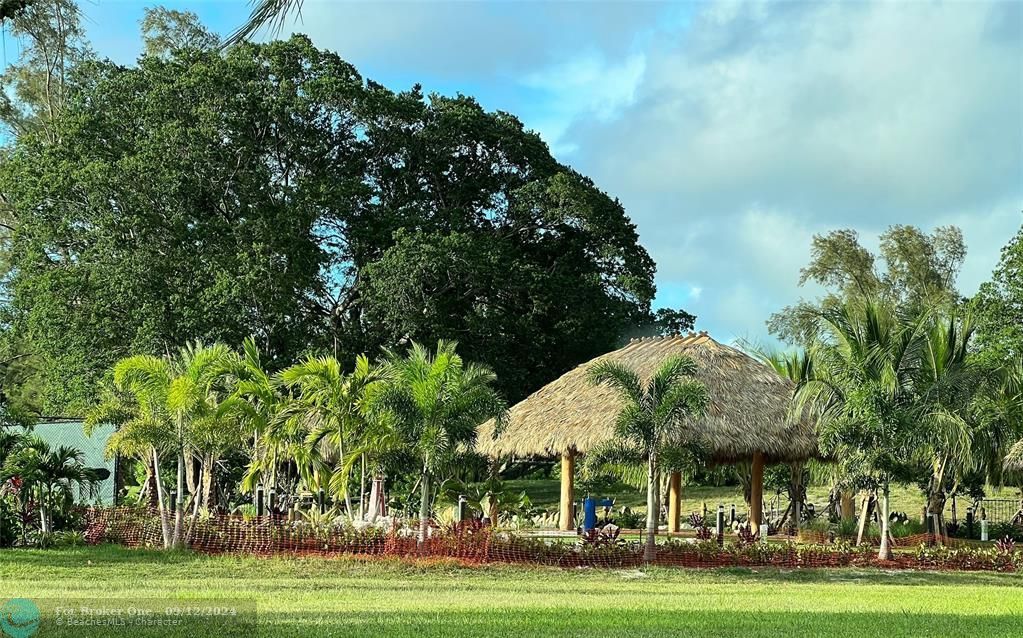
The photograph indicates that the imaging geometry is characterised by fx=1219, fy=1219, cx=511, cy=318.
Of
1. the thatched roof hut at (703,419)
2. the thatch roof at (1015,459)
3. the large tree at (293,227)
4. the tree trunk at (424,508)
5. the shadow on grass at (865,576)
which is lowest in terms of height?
the shadow on grass at (865,576)

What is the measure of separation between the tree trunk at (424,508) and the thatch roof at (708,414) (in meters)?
4.39

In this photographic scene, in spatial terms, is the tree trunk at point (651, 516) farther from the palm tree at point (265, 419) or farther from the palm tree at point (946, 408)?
the palm tree at point (265, 419)

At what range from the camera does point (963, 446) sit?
18391 millimetres

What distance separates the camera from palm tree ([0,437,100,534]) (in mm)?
17000

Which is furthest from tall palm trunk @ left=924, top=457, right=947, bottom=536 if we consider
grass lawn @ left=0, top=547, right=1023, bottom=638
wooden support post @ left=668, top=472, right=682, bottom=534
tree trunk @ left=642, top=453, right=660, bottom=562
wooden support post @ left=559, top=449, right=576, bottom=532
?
tree trunk @ left=642, top=453, right=660, bottom=562

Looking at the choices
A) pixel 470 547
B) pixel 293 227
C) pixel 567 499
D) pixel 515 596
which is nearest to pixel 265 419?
pixel 470 547

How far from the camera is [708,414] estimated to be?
2147cm

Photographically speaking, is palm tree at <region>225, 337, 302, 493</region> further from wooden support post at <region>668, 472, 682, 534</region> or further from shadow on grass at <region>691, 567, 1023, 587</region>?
wooden support post at <region>668, 472, 682, 534</region>

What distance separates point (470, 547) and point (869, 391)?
6.26m

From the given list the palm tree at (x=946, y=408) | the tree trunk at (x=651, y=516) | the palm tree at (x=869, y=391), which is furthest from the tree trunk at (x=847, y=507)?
the tree trunk at (x=651, y=516)

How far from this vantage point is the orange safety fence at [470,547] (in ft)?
52.5

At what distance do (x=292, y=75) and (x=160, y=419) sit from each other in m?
15.3

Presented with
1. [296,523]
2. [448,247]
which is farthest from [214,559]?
[448,247]

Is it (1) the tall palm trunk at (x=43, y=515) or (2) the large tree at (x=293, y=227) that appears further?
(2) the large tree at (x=293, y=227)
